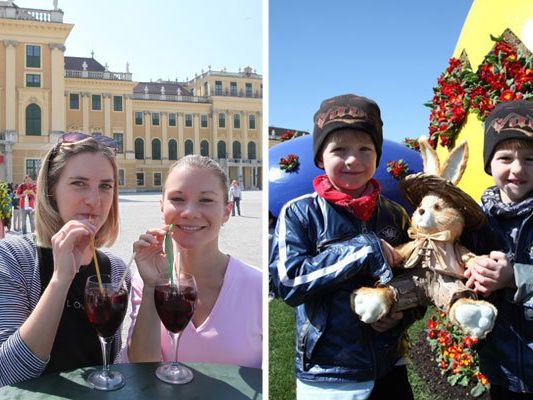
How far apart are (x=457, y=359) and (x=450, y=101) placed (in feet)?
4.00

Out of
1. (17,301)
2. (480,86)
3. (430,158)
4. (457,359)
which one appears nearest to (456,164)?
(430,158)

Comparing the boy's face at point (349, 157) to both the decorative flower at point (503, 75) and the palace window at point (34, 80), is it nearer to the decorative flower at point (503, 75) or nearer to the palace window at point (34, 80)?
the decorative flower at point (503, 75)

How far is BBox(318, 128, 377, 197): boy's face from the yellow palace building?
0.30 m

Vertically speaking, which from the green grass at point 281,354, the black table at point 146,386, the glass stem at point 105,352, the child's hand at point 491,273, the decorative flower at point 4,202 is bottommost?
the green grass at point 281,354

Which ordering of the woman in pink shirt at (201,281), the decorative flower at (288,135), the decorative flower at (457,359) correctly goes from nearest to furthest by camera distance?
1. the woman in pink shirt at (201,281)
2. the decorative flower at (457,359)
3. the decorative flower at (288,135)

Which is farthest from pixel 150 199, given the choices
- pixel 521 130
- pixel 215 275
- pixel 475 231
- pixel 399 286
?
pixel 521 130

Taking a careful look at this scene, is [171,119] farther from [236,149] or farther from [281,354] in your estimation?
[281,354]

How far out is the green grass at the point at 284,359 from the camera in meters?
3.21

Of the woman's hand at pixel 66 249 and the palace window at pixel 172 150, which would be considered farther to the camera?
the palace window at pixel 172 150

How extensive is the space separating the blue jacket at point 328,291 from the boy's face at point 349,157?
9 centimetres

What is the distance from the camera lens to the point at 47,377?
1601mm

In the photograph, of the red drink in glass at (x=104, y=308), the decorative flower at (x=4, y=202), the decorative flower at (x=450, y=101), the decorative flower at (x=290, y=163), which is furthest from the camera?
the decorative flower at (x=290, y=163)

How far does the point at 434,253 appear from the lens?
1749mm

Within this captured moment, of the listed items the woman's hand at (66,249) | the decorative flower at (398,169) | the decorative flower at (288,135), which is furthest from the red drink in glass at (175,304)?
the decorative flower at (288,135)
